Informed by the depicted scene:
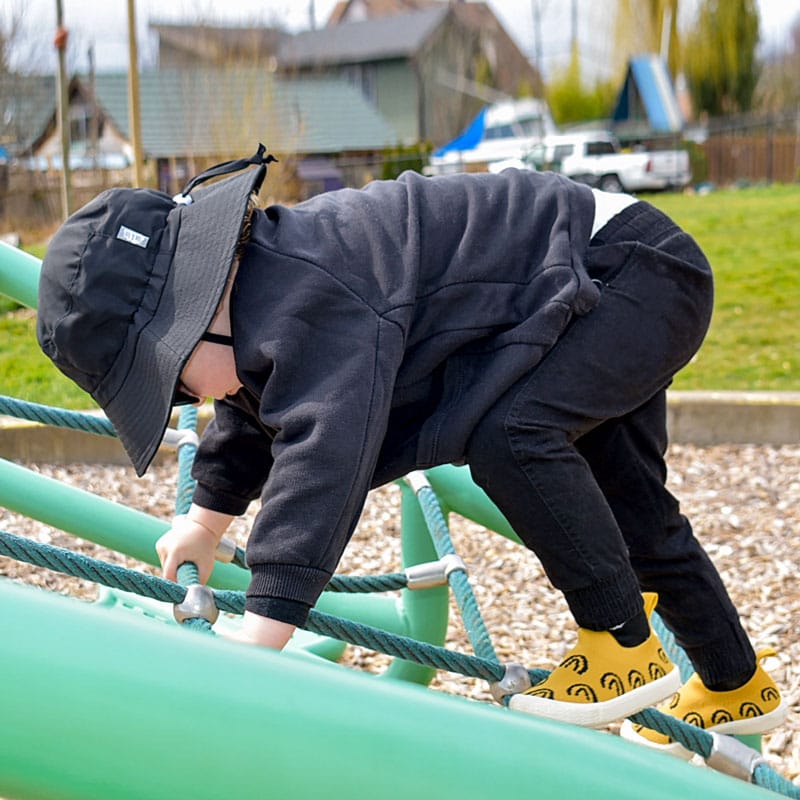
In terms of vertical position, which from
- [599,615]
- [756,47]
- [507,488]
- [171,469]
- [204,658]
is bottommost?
[171,469]

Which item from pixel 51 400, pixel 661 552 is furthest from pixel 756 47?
pixel 661 552

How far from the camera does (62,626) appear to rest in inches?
12.2

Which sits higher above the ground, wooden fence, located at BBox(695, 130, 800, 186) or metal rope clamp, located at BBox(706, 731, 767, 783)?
wooden fence, located at BBox(695, 130, 800, 186)

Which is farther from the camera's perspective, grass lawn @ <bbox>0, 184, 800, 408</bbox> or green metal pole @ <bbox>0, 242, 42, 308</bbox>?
grass lawn @ <bbox>0, 184, 800, 408</bbox>

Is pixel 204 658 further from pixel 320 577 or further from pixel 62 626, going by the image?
pixel 320 577

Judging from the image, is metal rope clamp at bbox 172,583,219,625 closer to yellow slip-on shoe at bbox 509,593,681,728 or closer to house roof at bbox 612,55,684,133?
yellow slip-on shoe at bbox 509,593,681,728

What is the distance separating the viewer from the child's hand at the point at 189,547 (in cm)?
138

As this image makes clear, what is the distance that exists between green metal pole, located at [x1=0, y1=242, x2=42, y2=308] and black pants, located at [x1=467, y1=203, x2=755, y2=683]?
33.3 inches

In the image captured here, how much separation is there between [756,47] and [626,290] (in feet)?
84.3

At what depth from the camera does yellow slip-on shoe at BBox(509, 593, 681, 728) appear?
1182 millimetres

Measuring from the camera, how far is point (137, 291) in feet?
3.56

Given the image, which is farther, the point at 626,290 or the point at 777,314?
the point at 777,314

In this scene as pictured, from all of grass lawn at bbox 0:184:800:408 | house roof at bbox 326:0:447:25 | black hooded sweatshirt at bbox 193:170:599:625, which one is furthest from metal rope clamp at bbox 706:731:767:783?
house roof at bbox 326:0:447:25

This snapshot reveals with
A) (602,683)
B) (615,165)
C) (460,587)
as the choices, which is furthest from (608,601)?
(615,165)
